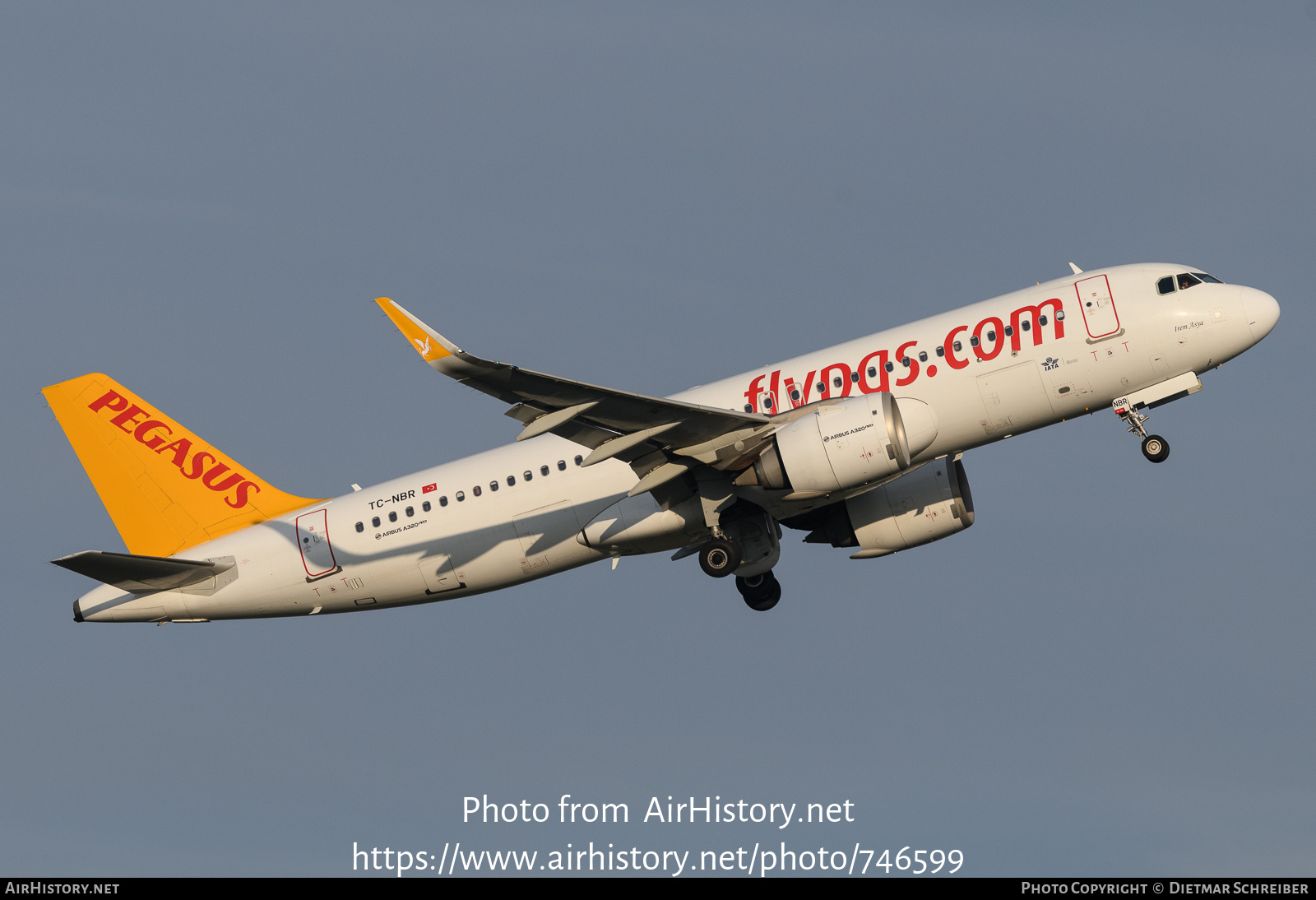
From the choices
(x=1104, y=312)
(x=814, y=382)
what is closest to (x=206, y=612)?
(x=814, y=382)

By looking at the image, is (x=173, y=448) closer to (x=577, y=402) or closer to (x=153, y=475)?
(x=153, y=475)

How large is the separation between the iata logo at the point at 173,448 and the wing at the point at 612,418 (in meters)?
12.5

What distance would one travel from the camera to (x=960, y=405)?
34938mm

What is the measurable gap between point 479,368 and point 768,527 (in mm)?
11341

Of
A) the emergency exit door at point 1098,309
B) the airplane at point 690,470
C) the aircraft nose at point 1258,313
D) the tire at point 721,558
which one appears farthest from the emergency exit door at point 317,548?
the aircraft nose at point 1258,313

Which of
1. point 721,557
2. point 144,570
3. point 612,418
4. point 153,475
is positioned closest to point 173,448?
point 153,475

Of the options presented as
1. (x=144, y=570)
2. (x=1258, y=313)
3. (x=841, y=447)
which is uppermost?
(x=1258, y=313)

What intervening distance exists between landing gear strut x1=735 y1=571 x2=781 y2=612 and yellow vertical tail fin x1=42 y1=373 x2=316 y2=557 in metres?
12.7

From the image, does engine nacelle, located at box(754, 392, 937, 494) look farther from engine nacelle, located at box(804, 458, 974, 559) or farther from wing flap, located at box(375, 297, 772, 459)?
engine nacelle, located at box(804, 458, 974, 559)

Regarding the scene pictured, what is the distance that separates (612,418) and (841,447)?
5.28m

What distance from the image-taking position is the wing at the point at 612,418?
29250mm

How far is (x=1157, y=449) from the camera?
35.8m

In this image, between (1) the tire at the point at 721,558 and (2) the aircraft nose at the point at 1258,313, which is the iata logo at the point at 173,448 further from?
(2) the aircraft nose at the point at 1258,313

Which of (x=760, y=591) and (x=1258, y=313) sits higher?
(x=1258, y=313)
